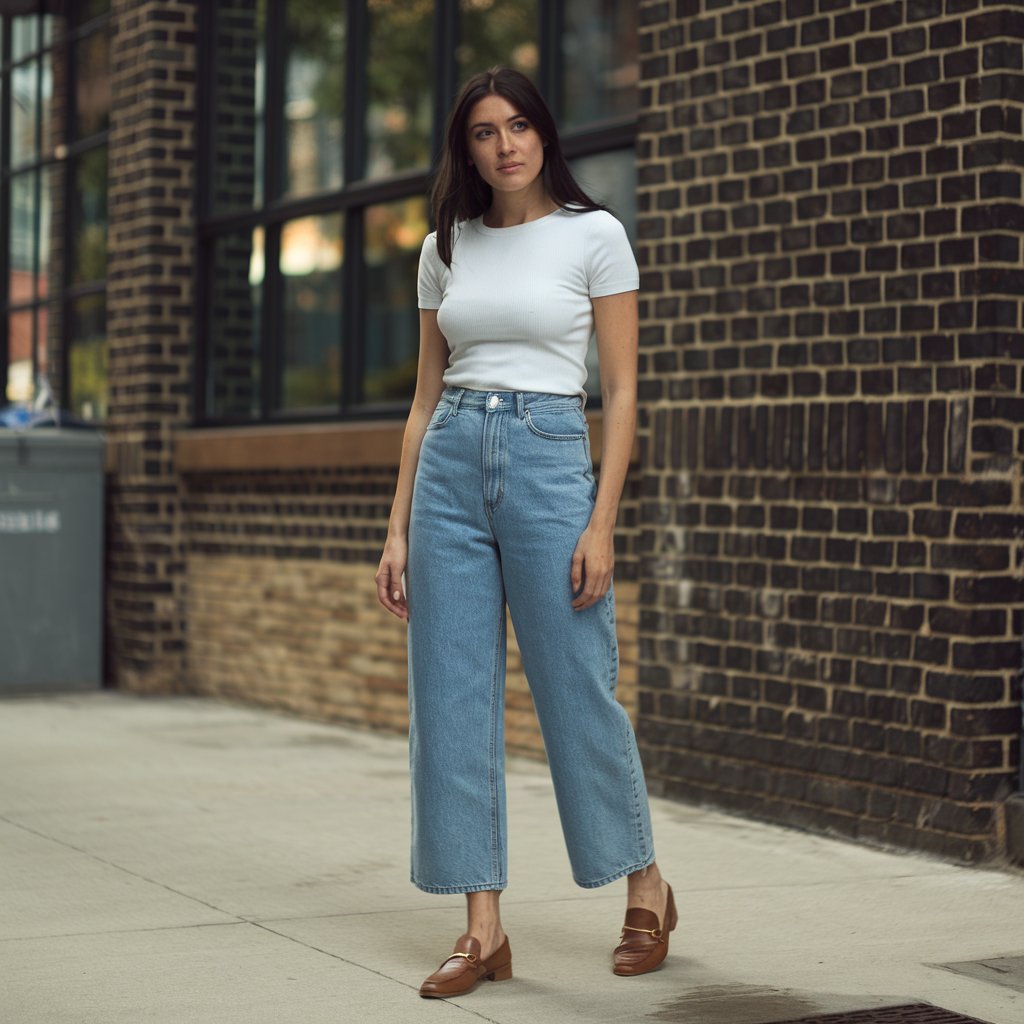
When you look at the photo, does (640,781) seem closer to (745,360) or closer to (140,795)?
(745,360)

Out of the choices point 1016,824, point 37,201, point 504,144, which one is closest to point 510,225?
point 504,144

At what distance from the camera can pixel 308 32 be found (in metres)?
9.70

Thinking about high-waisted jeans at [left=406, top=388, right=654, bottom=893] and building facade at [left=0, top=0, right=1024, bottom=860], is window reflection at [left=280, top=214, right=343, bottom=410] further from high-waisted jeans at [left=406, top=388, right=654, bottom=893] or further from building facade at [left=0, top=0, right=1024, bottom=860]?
high-waisted jeans at [left=406, top=388, right=654, bottom=893]

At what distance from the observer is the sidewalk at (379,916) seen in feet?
13.4

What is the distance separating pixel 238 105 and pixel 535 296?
652cm

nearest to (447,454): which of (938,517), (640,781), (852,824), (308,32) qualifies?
(640,781)

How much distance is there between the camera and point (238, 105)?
10281 millimetres

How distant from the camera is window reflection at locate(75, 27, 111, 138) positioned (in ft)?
37.0

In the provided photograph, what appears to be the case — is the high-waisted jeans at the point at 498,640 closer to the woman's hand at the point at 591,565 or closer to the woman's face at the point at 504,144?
the woman's hand at the point at 591,565

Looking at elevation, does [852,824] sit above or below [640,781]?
below

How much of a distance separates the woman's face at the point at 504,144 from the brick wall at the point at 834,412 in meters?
1.93

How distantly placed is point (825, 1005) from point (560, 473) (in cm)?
123

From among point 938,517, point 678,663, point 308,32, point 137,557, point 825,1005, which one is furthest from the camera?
point 137,557

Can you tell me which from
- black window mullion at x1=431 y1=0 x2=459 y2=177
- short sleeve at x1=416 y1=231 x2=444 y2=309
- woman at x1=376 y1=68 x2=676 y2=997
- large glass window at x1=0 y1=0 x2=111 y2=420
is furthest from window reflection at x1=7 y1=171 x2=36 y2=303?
woman at x1=376 y1=68 x2=676 y2=997
